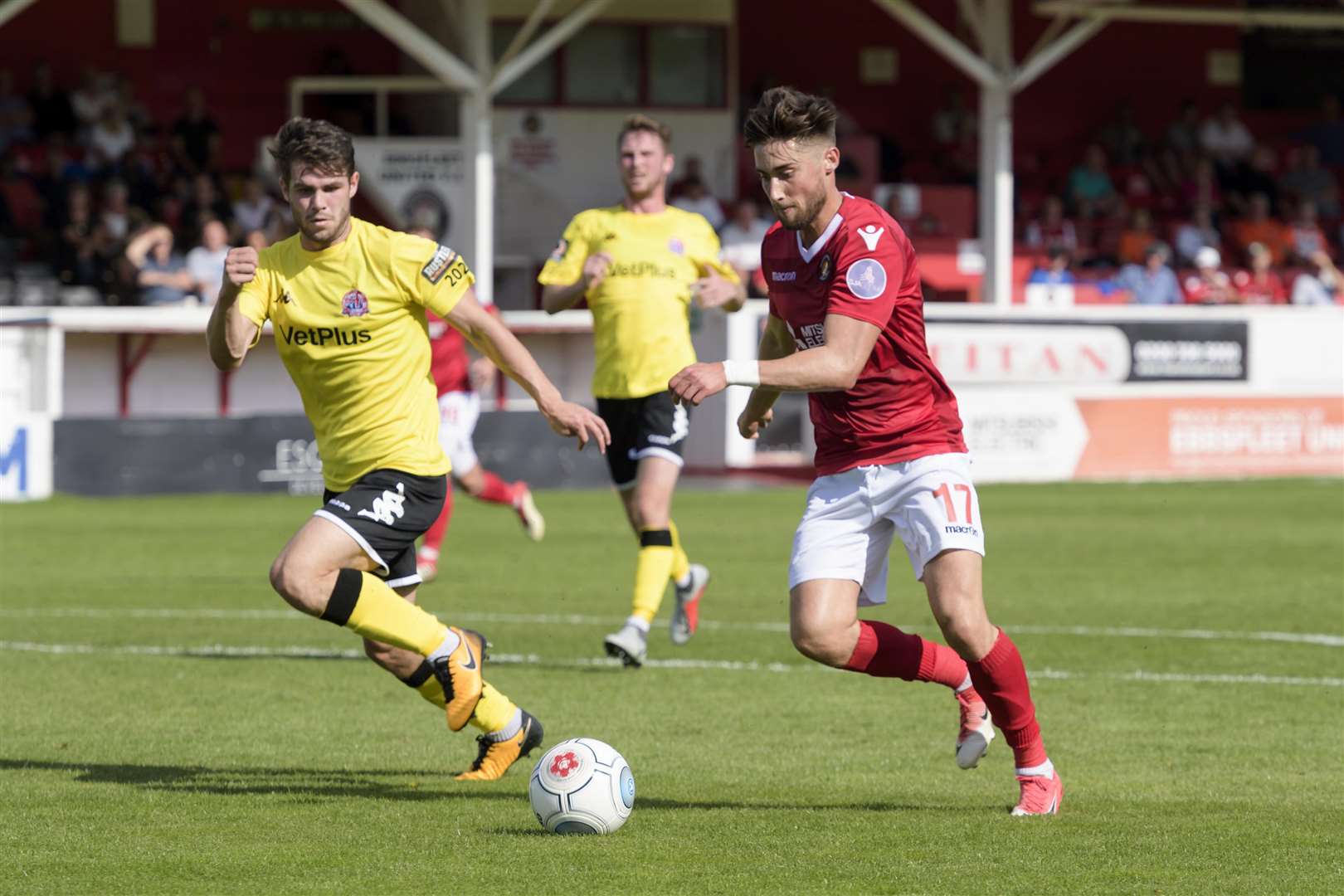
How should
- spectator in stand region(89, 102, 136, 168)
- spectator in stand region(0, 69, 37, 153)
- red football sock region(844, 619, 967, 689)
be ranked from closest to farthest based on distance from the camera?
red football sock region(844, 619, 967, 689)
spectator in stand region(89, 102, 136, 168)
spectator in stand region(0, 69, 37, 153)

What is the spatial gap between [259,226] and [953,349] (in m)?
7.73

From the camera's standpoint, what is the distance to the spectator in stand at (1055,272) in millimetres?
26578

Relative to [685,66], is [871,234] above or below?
below

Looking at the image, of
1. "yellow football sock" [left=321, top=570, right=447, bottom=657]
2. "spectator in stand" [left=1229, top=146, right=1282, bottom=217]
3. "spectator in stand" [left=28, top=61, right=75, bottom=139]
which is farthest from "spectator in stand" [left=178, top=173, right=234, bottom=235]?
"yellow football sock" [left=321, top=570, right=447, bottom=657]

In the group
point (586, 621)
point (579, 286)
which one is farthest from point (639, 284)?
point (586, 621)

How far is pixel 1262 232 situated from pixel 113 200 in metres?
15.9

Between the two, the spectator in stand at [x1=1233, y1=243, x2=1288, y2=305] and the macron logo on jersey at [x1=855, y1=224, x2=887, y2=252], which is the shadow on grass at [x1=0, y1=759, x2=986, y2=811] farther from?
the spectator in stand at [x1=1233, y1=243, x2=1288, y2=305]

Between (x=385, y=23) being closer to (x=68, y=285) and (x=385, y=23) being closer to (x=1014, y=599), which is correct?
(x=68, y=285)

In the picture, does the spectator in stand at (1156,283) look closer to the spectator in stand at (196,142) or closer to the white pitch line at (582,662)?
the spectator in stand at (196,142)

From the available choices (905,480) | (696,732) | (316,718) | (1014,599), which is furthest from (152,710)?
(1014,599)

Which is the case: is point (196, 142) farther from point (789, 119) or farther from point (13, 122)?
point (789, 119)

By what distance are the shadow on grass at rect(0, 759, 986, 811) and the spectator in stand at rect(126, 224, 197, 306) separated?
1467cm

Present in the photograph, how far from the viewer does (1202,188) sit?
30766 mm

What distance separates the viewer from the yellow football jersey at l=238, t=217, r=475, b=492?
22.3ft
